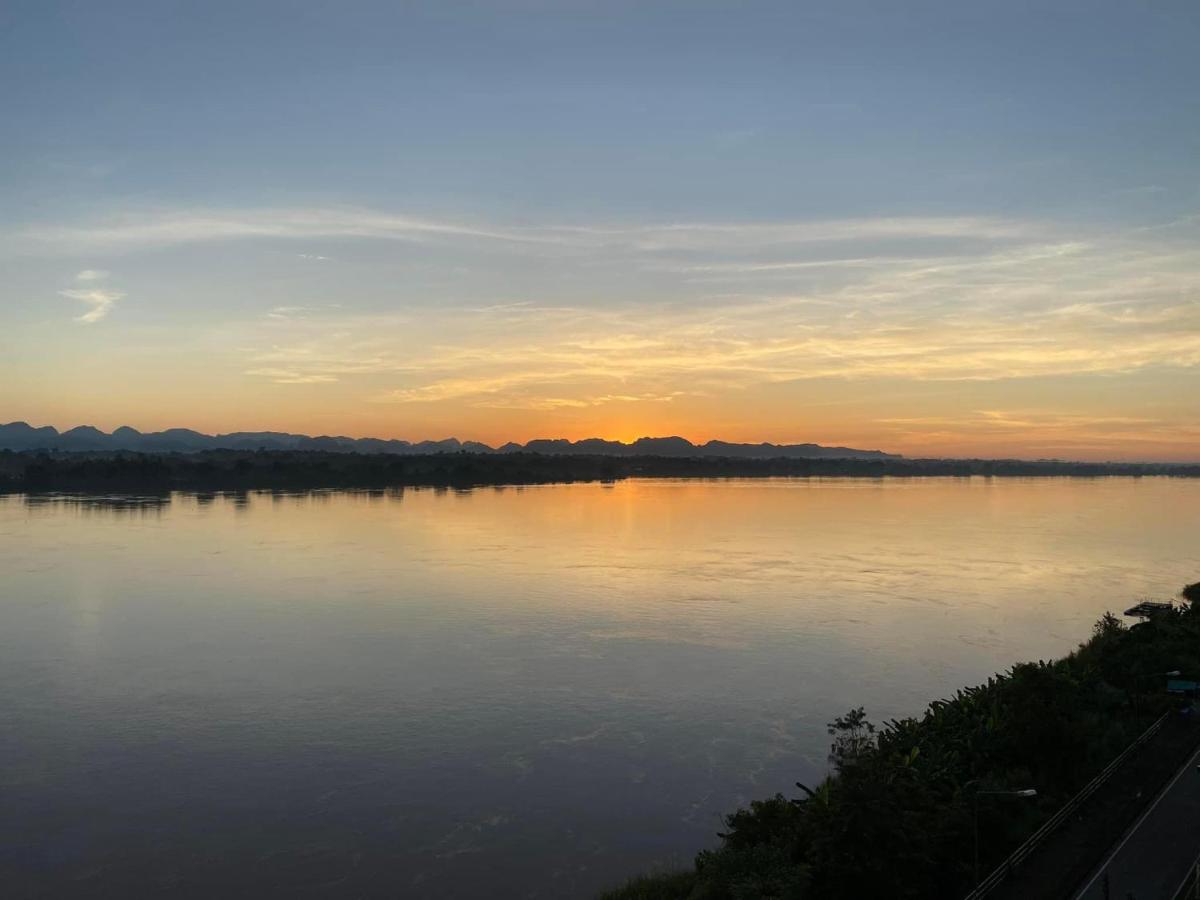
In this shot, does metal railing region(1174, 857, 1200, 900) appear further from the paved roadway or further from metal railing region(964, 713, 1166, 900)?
metal railing region(964, 713, 1166, 900)

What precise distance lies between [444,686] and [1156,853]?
22.3 m

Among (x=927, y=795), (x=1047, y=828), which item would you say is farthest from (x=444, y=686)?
(x=1047, y=828)

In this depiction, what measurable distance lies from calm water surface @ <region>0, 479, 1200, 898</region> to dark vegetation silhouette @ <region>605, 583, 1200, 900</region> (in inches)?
74.0

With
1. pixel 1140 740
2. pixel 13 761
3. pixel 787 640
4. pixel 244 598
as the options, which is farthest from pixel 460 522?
pixel 1140 740

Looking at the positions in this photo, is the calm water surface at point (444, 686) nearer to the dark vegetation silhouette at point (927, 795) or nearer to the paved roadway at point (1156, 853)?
the dark vegetation silhouette at point (927, 795)

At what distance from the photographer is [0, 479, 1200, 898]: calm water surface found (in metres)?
20.6

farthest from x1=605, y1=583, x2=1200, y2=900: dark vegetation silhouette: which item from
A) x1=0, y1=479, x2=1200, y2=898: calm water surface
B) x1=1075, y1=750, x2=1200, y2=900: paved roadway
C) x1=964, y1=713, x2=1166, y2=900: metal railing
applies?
x1=1075, y1=750, x2=1200, y2=900: paved roadway

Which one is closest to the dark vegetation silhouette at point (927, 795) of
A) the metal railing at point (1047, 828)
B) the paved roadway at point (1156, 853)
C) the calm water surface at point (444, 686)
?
the metal railing at point (1047, 828)

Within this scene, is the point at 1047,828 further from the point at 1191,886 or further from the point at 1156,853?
the point at 1191,886

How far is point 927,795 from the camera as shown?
64.6 feet

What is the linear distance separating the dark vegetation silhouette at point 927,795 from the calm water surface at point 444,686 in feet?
6.17

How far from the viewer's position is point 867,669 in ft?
117

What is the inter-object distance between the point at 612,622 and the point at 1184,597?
36055mm

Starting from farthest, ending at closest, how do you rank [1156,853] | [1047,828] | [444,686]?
1. [444,686]
2. [1047,828]
3. [1156,853]
